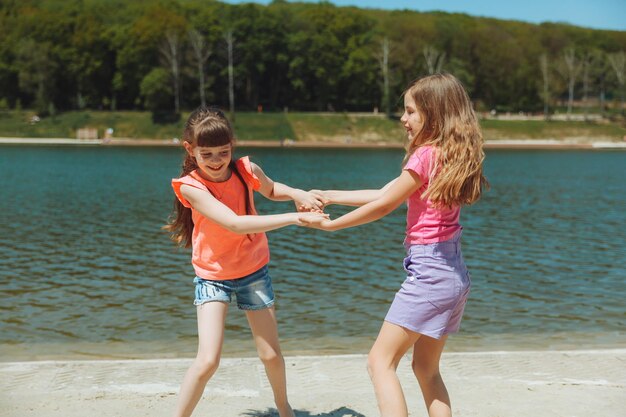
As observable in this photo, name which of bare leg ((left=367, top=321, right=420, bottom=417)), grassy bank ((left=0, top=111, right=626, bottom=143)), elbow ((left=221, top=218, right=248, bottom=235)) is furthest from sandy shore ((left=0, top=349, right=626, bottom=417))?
grassy bank ((left=0, top=111, right=626, bottom=143))

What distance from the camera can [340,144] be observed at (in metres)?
92.2

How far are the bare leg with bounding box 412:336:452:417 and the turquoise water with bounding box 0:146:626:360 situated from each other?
4.35 m

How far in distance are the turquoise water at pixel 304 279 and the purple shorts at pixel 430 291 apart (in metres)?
4.74

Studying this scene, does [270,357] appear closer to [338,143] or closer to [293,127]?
[338,143]

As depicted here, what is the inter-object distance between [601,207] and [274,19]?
83311mm

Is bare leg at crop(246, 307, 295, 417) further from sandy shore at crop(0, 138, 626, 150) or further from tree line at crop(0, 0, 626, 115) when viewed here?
tree line at crop(0, 0, 626, 115)

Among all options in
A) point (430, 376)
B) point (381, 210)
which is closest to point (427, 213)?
point (381, 210)

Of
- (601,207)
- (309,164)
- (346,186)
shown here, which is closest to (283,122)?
(309,164)

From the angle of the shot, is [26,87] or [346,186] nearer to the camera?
[346,186]

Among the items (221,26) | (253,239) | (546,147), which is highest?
(221,26)

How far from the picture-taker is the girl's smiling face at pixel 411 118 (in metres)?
4.65

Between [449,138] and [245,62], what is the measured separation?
101 m

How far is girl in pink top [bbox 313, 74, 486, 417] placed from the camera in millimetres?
4496

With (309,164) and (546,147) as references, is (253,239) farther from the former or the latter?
(546,147)
